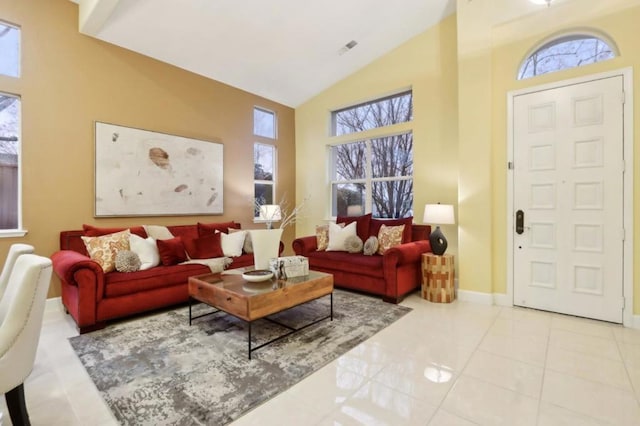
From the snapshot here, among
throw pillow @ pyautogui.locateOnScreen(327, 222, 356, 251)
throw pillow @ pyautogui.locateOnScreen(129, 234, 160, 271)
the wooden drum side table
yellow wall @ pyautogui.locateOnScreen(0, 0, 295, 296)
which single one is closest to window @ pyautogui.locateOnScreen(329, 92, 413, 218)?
throw pillow @ pyautogui.locateOnScreen(327, 222, 356, 251)

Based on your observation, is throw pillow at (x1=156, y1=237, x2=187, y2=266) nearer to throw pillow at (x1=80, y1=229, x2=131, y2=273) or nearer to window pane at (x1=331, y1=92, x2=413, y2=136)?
throw pillow at (x1=80, y1=229, x2=131, y2=273)

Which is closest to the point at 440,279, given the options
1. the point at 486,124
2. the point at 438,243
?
the point at 438,243

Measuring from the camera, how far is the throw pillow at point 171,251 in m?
3.49

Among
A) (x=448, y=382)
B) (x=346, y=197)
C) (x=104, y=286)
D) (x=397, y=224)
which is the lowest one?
(x=448, y=382)

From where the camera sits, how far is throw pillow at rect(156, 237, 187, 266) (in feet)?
11.4

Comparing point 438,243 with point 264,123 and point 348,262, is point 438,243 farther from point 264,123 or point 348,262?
point 264,123

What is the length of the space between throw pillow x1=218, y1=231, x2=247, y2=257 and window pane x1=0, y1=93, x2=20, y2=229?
2153 mm

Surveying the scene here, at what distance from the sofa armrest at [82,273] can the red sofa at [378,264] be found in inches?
98.2

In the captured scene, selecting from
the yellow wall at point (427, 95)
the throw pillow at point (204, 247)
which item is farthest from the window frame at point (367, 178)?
the throw pillow at point (204, 247)

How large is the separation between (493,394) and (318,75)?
16.3 ft

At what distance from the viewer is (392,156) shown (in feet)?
16.4

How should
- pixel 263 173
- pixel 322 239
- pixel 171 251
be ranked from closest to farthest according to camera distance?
pixel 171 251 < pixel 322 239 < pixel 263 173

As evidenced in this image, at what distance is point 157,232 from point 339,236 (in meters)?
2.44

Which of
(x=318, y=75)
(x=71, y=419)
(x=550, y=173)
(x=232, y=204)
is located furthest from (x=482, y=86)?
(x=71, y=419)
